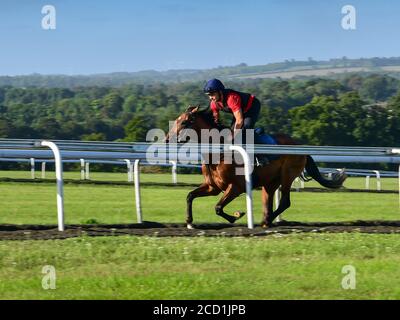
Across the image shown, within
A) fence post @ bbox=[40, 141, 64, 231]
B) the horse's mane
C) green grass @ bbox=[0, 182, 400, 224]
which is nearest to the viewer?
fence post @ bbox=[40, 141, 64, 231]

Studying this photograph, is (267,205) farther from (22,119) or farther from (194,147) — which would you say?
(22,119)

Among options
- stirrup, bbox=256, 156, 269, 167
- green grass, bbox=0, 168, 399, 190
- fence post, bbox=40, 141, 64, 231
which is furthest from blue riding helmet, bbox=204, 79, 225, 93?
green grass, bbox=0, 168, 399, 190

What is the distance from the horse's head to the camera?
10609 millimetres

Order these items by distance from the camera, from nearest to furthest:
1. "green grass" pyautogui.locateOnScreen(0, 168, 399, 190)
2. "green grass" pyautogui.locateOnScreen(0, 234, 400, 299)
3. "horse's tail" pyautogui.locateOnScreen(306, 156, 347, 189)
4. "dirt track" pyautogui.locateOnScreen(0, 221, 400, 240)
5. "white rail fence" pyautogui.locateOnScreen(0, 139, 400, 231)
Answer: "green grass" pyautogui.locateOnScreen(0, 234, 400, 299) → "dirt track" pyautogui.locateOnScreen(0, 221, 400, 240) → "white rail fence" pyautogui.locateOnScreen(0, 139, 400, 231) → "horse's tail" pyautogui.locateOnScreen(306, 156, 347, 189) → "green grass" pyautogui.locateOnScreen(0, 168, 399, 190)

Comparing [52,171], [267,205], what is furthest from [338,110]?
[267,205]

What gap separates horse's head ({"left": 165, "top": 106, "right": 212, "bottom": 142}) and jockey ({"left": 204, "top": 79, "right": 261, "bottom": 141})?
18 cm

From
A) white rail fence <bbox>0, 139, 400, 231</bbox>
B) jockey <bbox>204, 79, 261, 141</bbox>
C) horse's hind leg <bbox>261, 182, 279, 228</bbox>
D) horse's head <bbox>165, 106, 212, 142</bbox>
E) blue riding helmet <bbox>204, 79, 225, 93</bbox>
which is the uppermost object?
blue riding helmet <bbox>204, 79, 225, 93</bbox>

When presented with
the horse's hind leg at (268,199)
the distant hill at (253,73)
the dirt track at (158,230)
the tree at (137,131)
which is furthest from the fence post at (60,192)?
the distant hill at (253,73)

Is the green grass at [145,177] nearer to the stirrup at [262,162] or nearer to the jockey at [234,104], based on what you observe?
the stirrup at [262,162]

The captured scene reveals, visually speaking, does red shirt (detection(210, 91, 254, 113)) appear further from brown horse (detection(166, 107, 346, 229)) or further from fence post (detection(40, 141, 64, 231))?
fence post (detection(40, 141, 64, 231))

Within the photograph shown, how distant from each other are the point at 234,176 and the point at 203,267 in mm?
3508

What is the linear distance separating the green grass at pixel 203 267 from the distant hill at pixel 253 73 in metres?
79.4

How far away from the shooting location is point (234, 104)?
10.6 meters

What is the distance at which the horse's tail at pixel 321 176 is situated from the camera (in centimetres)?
1185
